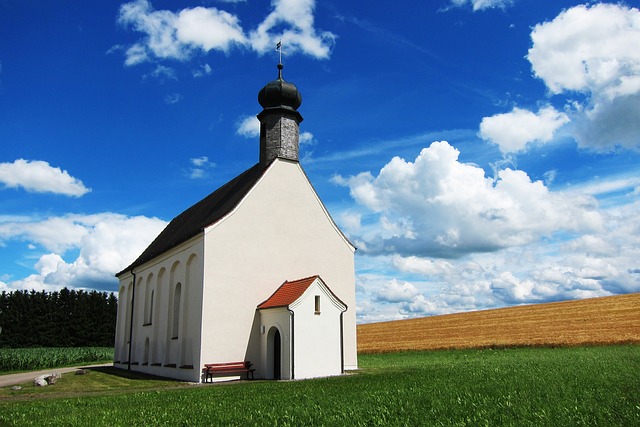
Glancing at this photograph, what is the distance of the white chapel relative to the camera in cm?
1939

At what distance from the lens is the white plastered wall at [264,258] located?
787 inches

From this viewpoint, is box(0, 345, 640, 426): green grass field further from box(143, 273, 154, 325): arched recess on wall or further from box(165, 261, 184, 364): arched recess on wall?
box(143, 273, 154, 325): arched recess on wall

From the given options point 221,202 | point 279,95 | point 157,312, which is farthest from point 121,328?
point 279,95

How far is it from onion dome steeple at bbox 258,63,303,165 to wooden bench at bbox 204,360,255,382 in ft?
31.1

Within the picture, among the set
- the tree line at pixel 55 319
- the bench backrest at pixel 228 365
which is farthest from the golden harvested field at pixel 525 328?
the tree line at pixel 55 319

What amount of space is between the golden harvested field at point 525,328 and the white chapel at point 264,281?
14.8 meters

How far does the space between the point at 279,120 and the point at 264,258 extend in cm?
707

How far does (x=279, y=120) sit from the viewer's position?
24.3 m

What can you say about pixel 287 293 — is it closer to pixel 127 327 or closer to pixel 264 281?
pixel 264 281

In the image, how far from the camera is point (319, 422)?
8.13 meters

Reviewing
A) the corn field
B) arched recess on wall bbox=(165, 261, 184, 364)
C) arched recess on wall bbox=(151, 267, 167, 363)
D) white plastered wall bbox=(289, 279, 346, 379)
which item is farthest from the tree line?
white plastered wall bbox=(289, 279, 346, 379)

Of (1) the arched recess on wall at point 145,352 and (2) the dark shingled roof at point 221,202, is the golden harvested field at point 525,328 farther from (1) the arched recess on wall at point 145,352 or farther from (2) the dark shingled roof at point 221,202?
(2) the dark shingled roof at point 221,202

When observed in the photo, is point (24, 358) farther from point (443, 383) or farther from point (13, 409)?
point (443, 383)

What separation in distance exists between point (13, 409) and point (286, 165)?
14.6 metres
